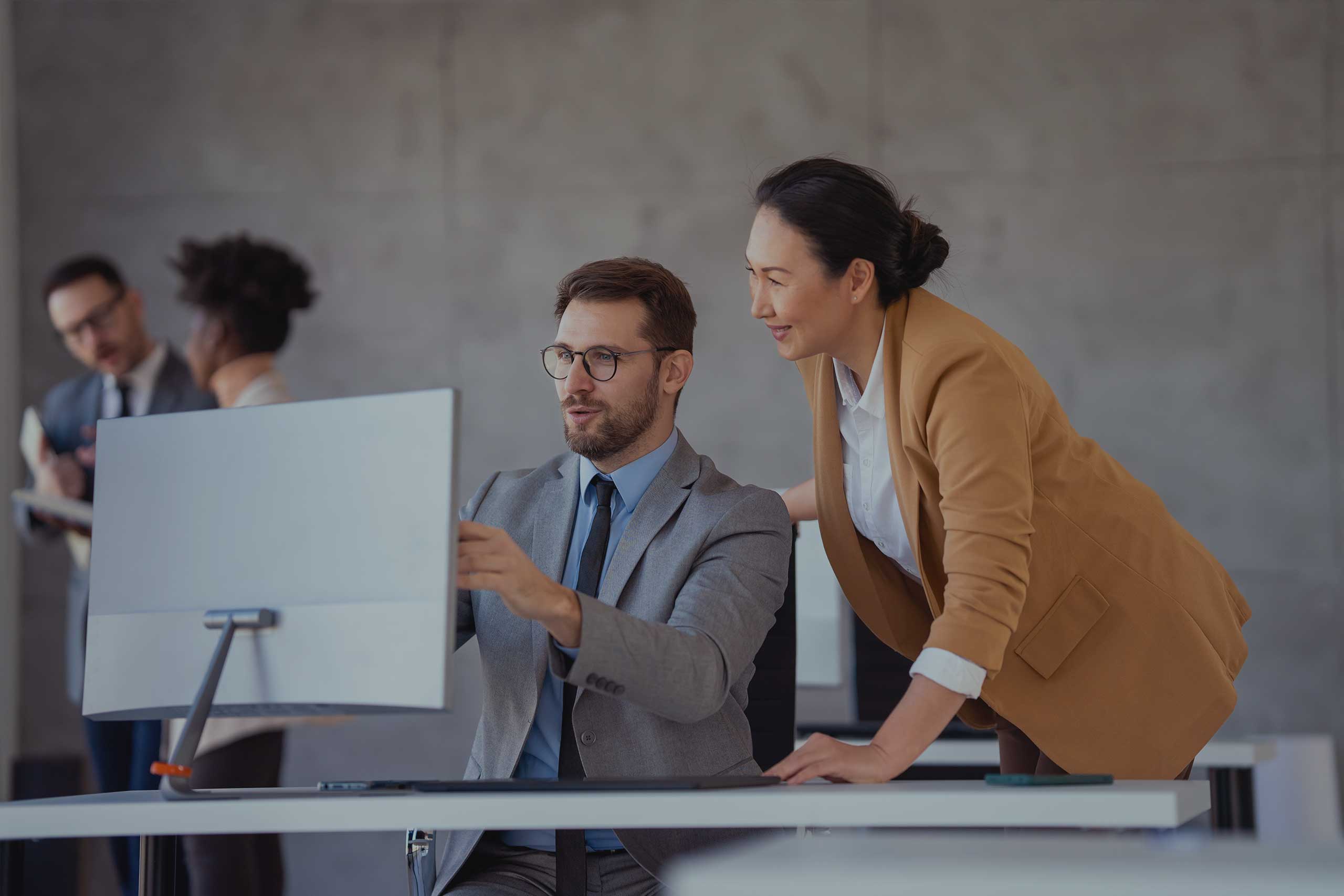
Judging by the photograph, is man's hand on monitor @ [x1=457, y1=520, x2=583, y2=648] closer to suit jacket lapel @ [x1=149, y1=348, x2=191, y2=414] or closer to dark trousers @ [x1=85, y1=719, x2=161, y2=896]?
dark trousers @ [x1=85, y1=719, x2=161, y2=896]

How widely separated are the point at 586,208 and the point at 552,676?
330 centimetres

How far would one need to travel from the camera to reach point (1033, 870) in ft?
1.98

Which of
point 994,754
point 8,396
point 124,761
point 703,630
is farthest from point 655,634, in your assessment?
point 8,396

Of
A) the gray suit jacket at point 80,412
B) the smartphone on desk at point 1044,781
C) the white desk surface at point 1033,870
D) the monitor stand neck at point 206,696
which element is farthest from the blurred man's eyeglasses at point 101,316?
the white desk surface at point 1033,870

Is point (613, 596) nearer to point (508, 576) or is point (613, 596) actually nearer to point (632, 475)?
point (632, 475)

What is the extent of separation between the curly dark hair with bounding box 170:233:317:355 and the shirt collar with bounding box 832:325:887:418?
1919 mm

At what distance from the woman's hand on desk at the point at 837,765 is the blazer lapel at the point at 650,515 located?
368mm

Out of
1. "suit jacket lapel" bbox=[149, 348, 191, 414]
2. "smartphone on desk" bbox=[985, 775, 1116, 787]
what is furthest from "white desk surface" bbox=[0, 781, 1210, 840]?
"suit jacket lapel" bbox=[149, 348, 191, 414]

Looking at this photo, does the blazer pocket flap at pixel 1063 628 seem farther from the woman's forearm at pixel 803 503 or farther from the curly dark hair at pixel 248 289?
the curly dark hair at pixel 248 289

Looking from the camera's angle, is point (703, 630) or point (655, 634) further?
point (703, 630)

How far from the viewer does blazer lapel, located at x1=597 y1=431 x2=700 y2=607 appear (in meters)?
1.83

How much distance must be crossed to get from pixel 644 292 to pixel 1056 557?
691 millimetres

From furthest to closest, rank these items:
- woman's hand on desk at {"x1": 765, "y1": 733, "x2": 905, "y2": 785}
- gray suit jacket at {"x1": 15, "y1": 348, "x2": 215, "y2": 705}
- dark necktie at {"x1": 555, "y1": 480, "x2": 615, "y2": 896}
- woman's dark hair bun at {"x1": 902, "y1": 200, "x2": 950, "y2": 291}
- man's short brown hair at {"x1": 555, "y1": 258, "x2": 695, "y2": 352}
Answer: gray suit jacket at {"x1": 15, "y1": 348, "x2": 215, "y2": 705} < man's short brown hair at {"x1": 555, "y1": 258, "x2": 695, "y2": 352} < woman's dark hair bun at {"x1": 902, "y1": 200, "x2": 950, "y2": 291} < dark necktie at {"x1": 555, "y1": 480, "x2": 615, "y2": 896} < woman's hand on desk at {"x1": 765, "y1": 733, "x2": 905, "y2": 785}

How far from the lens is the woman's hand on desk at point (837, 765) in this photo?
1510 millimetres
